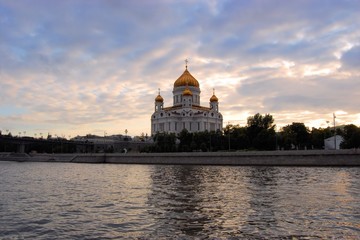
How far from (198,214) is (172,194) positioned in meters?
7.30

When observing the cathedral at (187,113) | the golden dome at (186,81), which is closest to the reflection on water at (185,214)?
the cathedral at (187,113)

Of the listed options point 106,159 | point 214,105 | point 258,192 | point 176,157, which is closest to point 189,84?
point 214,105

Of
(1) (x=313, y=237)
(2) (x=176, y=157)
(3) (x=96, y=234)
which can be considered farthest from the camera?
(2) (x=176, y=157)

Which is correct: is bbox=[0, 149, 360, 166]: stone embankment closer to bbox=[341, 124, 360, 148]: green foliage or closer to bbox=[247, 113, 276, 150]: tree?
bbox=[247, 113, 276, 150]: tree

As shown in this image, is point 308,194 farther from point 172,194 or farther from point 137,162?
point 137,162

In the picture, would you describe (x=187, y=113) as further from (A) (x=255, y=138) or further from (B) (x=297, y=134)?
(A) (x=255, y=138)

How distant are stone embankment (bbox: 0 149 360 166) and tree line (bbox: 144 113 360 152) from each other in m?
14.6

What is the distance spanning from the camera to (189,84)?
123 meters

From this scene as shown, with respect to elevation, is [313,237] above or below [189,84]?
below

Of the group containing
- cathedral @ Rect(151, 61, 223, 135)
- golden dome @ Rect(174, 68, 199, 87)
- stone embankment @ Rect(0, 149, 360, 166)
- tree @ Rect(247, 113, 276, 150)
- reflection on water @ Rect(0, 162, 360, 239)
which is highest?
golden dome @ Rect(174, 68, 199, 87)

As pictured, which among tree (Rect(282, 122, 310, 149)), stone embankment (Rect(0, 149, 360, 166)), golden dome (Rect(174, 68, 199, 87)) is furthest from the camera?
golden dome (Rect(174, 68, 199, 87))

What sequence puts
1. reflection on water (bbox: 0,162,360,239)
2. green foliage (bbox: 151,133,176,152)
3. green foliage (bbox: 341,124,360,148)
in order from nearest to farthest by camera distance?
reflection on water (bbox: 0,162,360,239) < green foliage (bbox: 341,124,360,148) < green foliage (bbox: 151,133,176,152)

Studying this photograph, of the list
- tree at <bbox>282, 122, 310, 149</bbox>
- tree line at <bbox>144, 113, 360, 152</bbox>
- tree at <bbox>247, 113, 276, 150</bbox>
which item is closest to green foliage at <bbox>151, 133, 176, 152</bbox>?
tree line at <bbox>144, 113, 360, 152</bbox>

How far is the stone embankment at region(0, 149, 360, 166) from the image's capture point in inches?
2109
